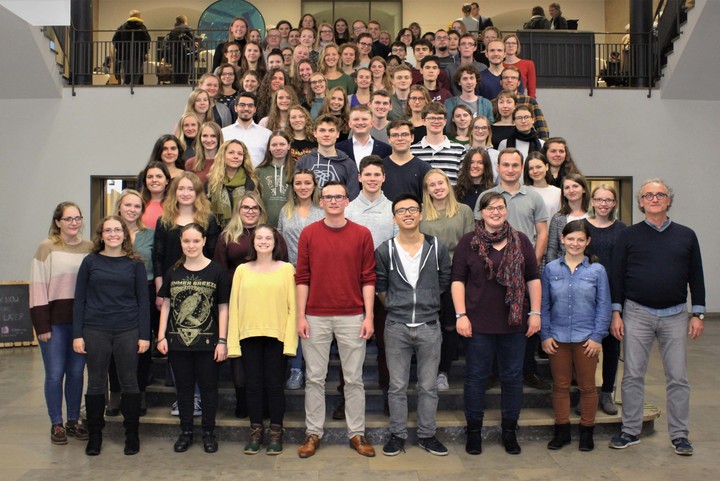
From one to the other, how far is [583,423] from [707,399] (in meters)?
2.49

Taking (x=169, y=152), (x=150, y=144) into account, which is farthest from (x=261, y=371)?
(x=150, y=144)

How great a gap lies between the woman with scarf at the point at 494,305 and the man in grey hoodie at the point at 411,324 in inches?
7.8

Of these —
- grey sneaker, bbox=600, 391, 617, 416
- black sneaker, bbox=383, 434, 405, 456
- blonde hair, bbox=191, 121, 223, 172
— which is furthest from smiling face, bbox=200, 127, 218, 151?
grey sneaker, bbox=600, 391, 617, 416

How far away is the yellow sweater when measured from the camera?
19.0 ft

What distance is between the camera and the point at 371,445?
595 cm

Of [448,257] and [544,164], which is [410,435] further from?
[544,164]

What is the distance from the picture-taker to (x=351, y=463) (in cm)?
560

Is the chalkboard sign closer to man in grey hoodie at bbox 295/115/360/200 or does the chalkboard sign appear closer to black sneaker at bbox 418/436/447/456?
man in grey hoodie at bbox 295/115/360/200

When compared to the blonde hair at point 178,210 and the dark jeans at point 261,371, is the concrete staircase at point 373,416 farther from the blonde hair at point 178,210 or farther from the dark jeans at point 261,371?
the blonde hair at point 178,210

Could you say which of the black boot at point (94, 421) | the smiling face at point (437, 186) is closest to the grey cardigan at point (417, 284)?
the smiling face at point (437, 186)

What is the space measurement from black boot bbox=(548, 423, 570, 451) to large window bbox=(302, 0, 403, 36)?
46.2ft

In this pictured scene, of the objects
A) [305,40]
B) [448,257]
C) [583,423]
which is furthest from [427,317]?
[305,40]

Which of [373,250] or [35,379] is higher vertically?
[373,250]

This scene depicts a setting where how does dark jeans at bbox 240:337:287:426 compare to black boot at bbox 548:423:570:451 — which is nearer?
dark jeans at bbox 240:337:287:426
